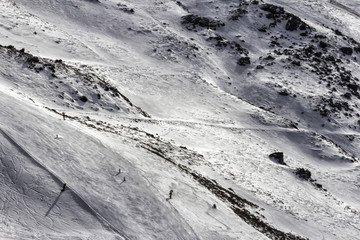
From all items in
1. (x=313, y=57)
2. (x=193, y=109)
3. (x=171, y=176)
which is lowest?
(x=193, y=109)

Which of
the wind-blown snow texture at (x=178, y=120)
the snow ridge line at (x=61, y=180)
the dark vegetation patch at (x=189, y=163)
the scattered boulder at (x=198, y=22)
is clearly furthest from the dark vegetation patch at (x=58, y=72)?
the scattered boulder at (x=198, y=22)

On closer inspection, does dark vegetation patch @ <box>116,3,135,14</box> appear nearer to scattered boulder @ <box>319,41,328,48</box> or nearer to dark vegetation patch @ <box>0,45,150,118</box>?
dark vegetation patch @ <box>0,45,150,118</box>

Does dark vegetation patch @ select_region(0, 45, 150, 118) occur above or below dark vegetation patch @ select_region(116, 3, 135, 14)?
below

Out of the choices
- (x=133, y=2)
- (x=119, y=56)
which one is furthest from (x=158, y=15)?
(x=119, y=56)

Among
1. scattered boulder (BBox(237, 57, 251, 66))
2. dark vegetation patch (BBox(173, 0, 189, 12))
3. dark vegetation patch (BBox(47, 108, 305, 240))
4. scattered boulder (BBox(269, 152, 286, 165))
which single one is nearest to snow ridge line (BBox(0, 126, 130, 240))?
dark vegetation patch (BBox(47, 108, 305, 240))

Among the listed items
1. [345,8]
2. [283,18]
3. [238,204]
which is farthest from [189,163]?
[345,8]

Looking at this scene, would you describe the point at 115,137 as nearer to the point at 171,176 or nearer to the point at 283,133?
the point at 171,176

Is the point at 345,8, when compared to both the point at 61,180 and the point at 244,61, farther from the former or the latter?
the point at 61,180

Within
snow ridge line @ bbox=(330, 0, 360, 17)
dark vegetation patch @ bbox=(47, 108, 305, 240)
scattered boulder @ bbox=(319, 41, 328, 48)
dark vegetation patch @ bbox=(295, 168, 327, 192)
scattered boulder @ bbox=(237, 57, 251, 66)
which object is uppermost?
snow ridge line @ bbox=(330, 0, 360, 17)
